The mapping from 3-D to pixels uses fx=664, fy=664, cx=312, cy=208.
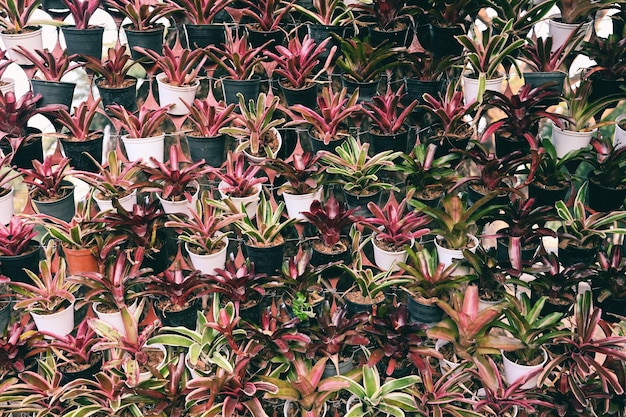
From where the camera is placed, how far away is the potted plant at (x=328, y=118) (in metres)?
3.01

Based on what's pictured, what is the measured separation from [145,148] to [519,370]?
1.92m

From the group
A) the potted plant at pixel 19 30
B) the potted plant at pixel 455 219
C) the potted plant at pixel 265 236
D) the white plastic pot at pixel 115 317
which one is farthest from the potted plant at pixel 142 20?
the potted plant at pixel 455 219

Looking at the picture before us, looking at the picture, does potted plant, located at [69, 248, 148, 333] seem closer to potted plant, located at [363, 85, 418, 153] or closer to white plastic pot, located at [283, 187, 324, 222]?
white plastic pot, located at [283, 187, 324, 222]

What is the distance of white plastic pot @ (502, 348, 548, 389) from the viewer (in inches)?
108

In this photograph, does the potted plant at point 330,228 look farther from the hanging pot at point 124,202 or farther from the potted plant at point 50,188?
the potted plant at point 50,188

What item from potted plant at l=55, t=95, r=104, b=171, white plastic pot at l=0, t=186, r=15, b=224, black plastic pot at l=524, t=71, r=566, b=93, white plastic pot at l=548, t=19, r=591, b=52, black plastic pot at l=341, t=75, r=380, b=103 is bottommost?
white plastic pot at l=0, t=186, r=15, b=224

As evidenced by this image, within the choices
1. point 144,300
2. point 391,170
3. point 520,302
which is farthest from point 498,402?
point 144,300

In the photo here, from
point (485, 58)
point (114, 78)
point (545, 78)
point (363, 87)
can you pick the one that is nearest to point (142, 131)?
point (114, 78)

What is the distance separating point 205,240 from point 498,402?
4.55 feet

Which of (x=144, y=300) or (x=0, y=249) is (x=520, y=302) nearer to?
(x=144, y=300)

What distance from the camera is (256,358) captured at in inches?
114

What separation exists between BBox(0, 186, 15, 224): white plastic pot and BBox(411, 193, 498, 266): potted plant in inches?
73.5

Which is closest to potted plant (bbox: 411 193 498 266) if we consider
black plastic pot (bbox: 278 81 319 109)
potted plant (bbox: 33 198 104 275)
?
black plastic pot (bbox: 278 81 319 109)

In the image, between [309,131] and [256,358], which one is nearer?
[256,358]
